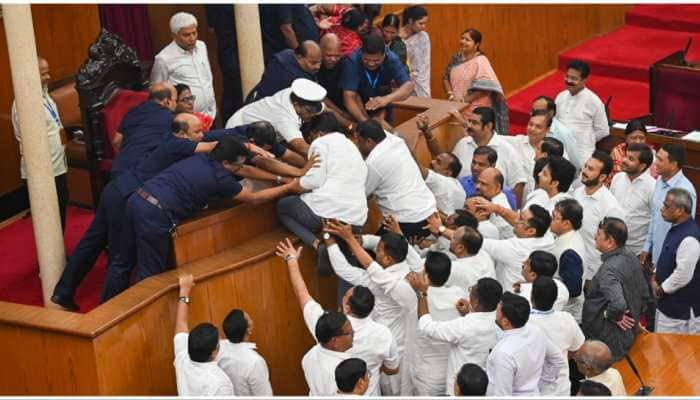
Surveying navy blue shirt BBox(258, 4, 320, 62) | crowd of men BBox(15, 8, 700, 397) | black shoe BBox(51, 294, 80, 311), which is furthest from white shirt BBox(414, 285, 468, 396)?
navy blue shirt BBox(258, 4, 320, 62)

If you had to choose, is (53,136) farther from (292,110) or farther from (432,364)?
(432,364)

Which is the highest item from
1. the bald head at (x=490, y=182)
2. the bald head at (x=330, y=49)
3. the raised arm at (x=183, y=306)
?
the bald head at (x=330, y=49)

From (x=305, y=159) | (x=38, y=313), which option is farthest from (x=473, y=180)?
(x=38, y=313)

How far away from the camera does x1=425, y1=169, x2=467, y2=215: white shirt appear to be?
6.52m

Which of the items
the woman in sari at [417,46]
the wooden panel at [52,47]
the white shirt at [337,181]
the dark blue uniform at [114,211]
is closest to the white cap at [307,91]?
the white shirt at [337,181]

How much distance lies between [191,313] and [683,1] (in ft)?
23.9

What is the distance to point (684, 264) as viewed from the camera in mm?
6410

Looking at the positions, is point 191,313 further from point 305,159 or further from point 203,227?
point 305,159

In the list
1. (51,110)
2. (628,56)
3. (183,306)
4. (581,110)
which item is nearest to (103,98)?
(51,110)

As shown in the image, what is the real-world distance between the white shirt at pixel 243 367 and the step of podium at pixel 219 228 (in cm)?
74

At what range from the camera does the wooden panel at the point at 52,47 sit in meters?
7.83

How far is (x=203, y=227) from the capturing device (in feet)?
19.4

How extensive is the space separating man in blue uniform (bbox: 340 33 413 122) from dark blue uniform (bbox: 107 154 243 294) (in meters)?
1.54

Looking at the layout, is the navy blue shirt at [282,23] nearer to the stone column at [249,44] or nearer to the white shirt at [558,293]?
the stone column at [249,44]
